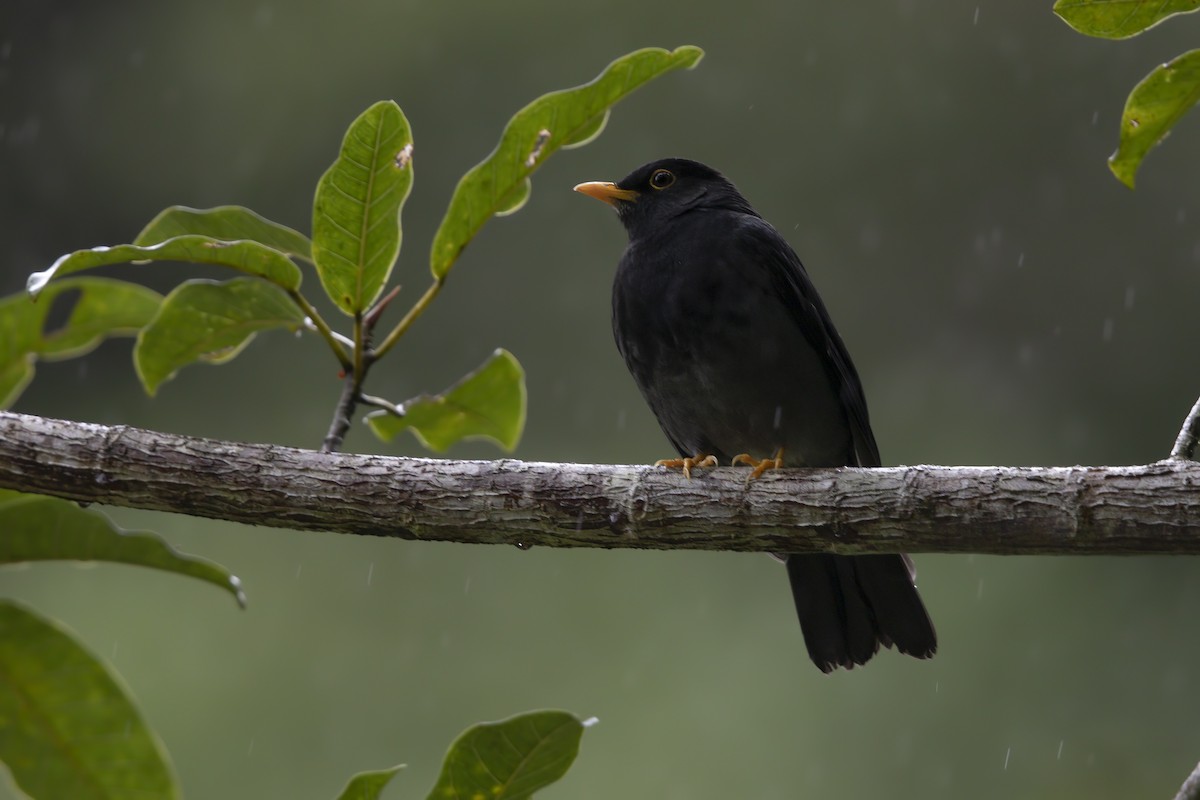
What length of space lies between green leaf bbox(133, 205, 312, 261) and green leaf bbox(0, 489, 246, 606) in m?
0.60

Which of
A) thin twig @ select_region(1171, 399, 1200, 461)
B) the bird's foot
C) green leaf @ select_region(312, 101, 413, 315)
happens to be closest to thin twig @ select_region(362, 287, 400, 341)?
green leaf @ select_region(312, 101, 413, 315)

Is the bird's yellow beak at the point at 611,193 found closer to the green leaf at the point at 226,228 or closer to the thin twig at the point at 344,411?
the green leaf at the point at 226,228

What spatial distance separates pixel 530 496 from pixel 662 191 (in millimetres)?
1841

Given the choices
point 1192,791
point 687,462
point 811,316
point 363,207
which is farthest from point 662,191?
point 1192,791

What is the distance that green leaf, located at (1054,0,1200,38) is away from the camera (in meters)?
2.45

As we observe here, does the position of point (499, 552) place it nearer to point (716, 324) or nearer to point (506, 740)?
point (716, 324)

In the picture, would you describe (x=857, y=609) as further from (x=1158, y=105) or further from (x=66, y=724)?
(x=66, y=724)

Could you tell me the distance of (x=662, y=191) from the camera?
4.19 metres

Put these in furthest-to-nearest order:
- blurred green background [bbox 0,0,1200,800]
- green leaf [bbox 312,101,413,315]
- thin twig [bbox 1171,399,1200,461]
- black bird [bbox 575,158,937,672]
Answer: blurred green background [bbox 0,0,1200,800] → black bird [bbox 575,158,937,672] → green leaf [bbox 312,101,413,315] → thin twig [bbox 1171,399,1200,461]

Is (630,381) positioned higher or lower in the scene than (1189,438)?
higher

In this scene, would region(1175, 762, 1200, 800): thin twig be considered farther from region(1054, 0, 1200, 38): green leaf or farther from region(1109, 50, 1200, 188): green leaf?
region(1054, 0, 1200, 38): green leaf

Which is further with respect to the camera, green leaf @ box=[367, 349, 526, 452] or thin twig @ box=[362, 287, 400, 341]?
green leaf @ box=[367, 349, 526, 452]

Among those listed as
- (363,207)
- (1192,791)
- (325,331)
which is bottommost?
(1192,791)

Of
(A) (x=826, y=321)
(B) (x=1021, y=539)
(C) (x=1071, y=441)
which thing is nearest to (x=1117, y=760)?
(C) (x=1071, y=441)
